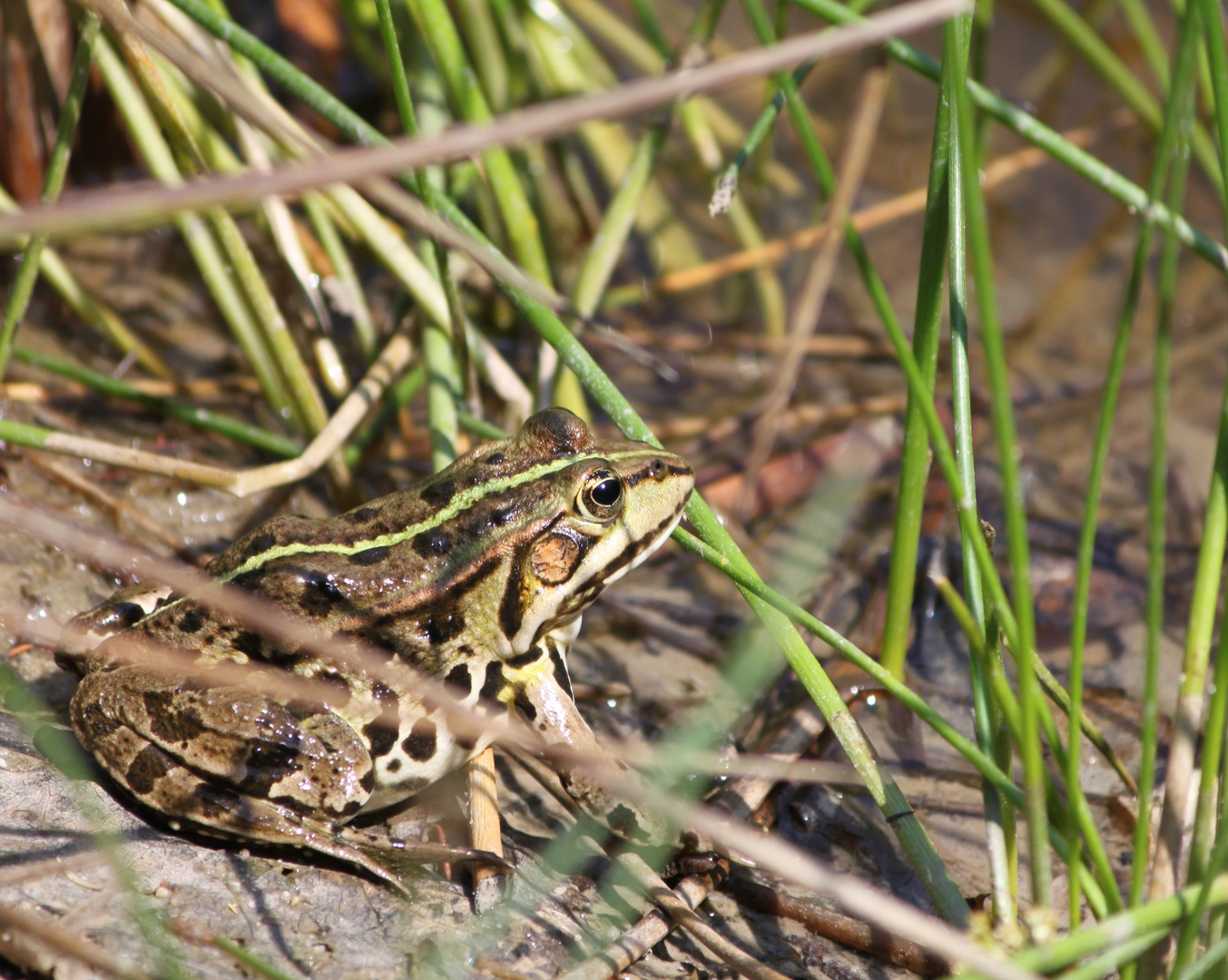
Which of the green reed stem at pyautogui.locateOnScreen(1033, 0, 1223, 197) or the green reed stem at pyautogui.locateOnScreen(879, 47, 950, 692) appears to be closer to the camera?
the green reed stem at pyautogui.locateOnScreen(879, 47, 950, 692)

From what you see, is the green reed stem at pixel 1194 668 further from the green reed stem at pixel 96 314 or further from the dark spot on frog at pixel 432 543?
the green reed stem at pixel 96 314

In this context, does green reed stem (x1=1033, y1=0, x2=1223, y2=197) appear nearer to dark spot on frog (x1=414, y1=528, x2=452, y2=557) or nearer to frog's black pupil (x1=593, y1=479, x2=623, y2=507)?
frog's black pupil (x1=593, y1=479, x2=623, y2=507)

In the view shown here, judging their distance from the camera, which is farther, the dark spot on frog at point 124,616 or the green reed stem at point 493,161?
the green reed stem at point 493,161

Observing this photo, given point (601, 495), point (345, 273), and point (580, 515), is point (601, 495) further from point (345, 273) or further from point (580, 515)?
point (345, 273)

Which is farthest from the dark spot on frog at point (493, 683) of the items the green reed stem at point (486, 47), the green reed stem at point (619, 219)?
the green reed stem at point (486, 47)

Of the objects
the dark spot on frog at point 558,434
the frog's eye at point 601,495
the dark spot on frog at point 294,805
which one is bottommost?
the dark spot on frog at point 294,805

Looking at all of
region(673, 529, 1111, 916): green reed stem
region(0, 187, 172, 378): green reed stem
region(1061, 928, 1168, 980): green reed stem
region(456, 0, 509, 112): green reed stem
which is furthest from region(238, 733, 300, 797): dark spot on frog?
region(456, 0, 509, 112): green reed stem
